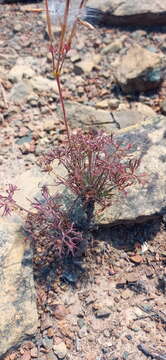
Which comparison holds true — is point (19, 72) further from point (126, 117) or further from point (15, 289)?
point (15, 289)

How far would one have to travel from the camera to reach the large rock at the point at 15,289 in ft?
9.50

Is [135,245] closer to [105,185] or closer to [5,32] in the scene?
[105,185]

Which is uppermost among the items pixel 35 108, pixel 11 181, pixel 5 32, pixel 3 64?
pixel 5 32

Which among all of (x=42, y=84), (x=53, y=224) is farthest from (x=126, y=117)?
(x=53, y=224)

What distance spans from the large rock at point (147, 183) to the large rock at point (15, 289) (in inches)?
25.3

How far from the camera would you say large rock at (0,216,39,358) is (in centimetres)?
289

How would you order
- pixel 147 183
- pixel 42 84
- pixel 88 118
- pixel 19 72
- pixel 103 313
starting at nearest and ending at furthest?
1. pixel 103 313
2. pixel 147 183
3. pixel 88 118
4. pixel 42 84
5. pixel 19 72

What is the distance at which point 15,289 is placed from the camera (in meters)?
3.02

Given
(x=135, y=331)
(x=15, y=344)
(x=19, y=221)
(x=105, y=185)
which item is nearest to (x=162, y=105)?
(x=105, y=185)

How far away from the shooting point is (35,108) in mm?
4719

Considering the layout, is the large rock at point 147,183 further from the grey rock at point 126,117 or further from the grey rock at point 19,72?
the grey rock at point 19,72

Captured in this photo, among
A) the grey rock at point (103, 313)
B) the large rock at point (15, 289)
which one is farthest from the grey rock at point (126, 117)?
the grey rock at point (103, 313)

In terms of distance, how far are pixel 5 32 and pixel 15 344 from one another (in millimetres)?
4228

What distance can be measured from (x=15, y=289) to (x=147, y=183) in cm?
132
